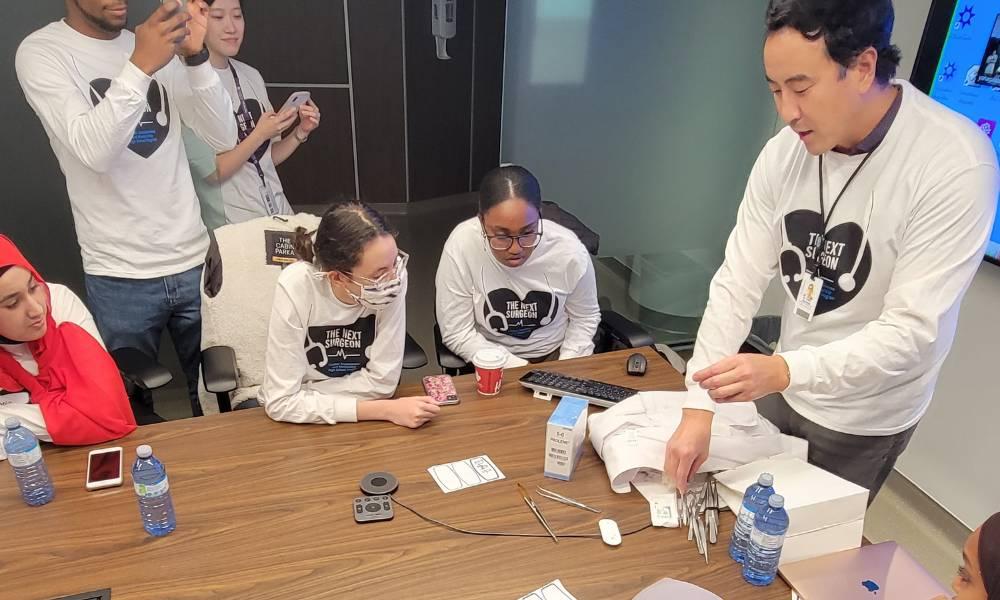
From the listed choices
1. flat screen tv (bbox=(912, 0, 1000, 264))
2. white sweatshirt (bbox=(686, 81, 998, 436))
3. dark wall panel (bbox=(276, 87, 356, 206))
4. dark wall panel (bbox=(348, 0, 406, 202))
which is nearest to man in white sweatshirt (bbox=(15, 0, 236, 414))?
white sweatshirt (bbox=(686, 81, 998, 436))

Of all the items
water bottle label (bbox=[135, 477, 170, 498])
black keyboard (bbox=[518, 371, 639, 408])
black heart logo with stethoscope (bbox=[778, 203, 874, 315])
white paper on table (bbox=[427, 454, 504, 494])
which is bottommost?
white paper on table (bbox=[427, 454, 504, 494])

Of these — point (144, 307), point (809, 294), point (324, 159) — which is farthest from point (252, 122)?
point (809, 294)

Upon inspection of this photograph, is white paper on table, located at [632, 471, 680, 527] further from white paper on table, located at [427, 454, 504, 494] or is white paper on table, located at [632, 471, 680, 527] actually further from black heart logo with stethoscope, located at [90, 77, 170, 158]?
black heart logo with stethoscope, located at [90, 77, 170, 158]

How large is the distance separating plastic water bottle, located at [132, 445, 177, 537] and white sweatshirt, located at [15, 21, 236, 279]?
106 cm

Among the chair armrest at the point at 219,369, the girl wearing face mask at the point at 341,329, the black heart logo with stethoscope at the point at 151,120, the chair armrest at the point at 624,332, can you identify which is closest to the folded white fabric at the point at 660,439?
the girl wearing face mask at the point at 341,329

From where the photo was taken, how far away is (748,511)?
48.5 inches

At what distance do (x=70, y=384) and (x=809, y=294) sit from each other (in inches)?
68.2

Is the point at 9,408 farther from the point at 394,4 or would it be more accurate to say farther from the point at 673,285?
the point at 394,4

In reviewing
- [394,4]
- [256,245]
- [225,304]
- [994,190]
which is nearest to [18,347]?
[225,304]

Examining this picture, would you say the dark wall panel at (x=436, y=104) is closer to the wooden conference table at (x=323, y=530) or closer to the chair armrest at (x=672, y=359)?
the chair armrest at (x=672, y=359)

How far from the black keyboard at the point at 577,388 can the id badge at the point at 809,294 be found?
47 cm

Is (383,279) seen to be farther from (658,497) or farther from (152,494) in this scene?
(658,497)

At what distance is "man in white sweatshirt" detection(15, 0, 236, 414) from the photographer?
1.89m

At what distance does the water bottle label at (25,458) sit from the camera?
51.5 inches
